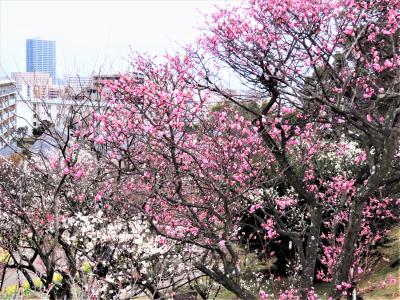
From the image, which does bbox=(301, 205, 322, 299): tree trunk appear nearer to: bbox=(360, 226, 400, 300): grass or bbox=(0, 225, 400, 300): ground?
bbox=(0, 225, 400, 300): ground

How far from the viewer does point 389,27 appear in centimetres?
785

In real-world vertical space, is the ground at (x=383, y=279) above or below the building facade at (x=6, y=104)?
below

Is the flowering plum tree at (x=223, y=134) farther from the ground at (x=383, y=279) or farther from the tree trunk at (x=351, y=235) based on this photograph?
the ground at (x=383, y=279)

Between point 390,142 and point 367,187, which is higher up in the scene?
point 390,142

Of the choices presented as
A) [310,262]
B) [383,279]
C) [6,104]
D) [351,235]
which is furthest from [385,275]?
[6,104]

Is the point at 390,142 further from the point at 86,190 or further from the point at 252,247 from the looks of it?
the point at 252,247

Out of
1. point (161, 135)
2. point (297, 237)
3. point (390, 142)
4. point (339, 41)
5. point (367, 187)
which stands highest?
point (339, 41)

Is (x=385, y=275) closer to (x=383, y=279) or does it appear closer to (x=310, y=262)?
(x=383, y=279)

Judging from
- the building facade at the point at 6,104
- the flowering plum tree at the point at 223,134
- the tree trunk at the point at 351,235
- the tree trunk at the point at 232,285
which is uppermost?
the building facade at the point at 6,104

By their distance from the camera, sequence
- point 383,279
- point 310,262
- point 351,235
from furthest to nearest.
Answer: point 383,279 → point 310,262 → point 351,235

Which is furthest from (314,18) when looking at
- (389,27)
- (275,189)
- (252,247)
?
(252,247)

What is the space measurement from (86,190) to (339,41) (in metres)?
5.93

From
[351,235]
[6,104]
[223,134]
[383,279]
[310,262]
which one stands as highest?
[6,104]

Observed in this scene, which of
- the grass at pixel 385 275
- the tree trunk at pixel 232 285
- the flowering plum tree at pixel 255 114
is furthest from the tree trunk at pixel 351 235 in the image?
the grass at pixel 385 275
